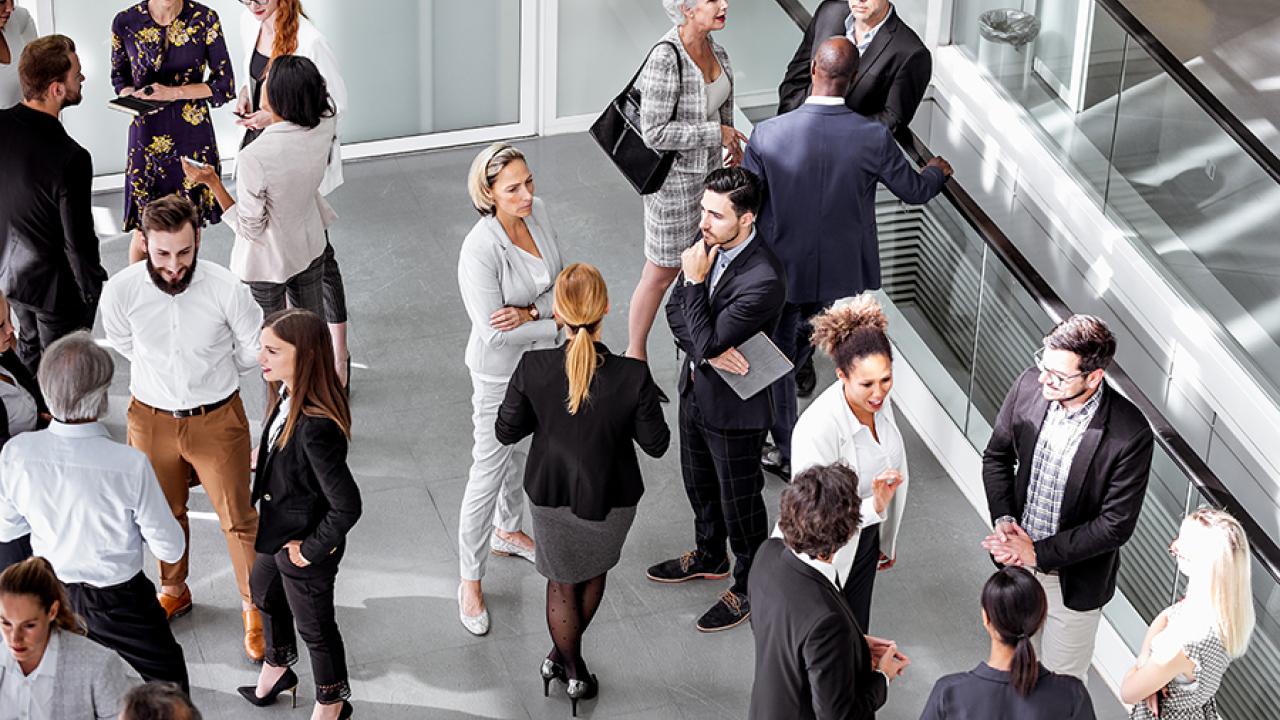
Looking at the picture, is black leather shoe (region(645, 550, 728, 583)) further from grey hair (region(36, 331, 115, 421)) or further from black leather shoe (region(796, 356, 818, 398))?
grey hair (region(36, 331, 115, 421))

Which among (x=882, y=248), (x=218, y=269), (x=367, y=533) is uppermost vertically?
(x=218, y=269)

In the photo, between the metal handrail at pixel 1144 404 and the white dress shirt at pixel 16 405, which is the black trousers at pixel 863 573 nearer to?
the metal handrail at pixel 1144 404

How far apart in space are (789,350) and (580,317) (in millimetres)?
1942

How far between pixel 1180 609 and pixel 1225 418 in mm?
2519

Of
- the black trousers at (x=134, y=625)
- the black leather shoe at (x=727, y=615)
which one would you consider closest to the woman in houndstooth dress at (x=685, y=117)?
the black leather shoe at (x=727, y=615)

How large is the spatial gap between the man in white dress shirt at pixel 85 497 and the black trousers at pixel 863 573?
2235mm

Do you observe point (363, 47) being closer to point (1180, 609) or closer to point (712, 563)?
point (712, 563)

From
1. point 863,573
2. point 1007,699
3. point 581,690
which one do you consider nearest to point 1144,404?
point 863,573

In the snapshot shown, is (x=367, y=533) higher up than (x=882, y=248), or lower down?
lower down

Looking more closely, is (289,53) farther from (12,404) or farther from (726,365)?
(726,365)

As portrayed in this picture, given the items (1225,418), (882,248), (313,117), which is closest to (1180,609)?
(1225,418)

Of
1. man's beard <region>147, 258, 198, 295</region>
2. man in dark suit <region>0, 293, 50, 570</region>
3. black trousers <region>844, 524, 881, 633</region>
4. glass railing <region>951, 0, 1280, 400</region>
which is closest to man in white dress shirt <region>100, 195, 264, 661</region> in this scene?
man's beard <region>147, 258, 198, 295</region>

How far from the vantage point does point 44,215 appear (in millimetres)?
6863

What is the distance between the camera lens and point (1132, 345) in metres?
8.06
